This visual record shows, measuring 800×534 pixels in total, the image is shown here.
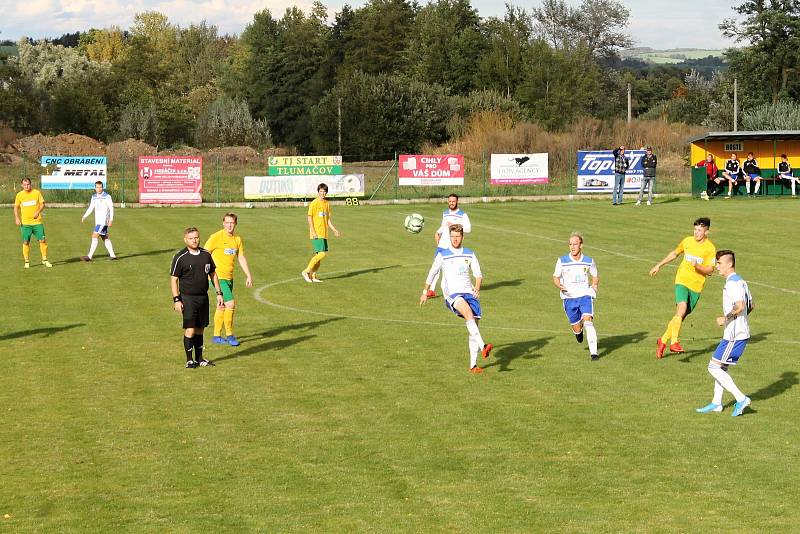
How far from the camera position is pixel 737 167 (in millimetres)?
52250

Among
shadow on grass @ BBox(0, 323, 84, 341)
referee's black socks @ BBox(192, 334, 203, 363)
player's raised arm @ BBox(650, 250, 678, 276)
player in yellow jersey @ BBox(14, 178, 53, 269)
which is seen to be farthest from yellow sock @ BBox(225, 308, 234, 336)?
player in yellow jersey @ BBox(14, 178, 53, 269)

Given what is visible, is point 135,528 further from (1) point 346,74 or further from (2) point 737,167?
(1) point 346,74

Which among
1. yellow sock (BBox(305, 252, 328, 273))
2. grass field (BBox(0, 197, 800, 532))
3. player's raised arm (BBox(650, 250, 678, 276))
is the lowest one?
grass field (BBox(0, 197, 800, 532))

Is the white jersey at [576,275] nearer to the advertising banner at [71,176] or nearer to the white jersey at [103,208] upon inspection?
the white jersey at [103,208]

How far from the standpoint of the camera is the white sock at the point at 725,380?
45.5 ft

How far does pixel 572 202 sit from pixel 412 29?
6667 cm

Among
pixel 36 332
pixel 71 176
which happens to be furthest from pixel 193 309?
pixel 71 176

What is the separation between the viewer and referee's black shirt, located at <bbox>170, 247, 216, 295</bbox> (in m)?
16.8

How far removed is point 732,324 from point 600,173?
4093 centimetres

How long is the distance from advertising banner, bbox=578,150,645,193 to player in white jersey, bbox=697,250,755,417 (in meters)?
40.5

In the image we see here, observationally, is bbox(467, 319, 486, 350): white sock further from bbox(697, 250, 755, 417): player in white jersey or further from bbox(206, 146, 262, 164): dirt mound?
bbox(206, 146, 262, 164): dirt mound

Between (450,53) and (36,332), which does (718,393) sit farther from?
(450,53)

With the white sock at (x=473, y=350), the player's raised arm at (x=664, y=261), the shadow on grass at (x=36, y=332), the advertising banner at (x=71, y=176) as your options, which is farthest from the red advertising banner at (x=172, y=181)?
the white sock at (x=473, y=350)

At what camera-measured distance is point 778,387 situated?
15734 millimetres
